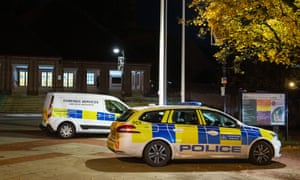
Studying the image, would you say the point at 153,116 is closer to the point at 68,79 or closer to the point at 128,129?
the point at 128,129

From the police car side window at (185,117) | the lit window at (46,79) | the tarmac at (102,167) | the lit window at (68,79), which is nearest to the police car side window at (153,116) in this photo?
the police car side window at (185,117)

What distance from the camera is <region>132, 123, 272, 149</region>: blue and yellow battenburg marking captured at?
36.6 ft

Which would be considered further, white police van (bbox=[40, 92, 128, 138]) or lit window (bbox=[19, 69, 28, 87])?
lit window (bbox=[19, 69, 28, 87])

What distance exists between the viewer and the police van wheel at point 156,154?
11.1 metres

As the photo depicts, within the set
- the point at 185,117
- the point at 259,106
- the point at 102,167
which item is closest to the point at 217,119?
the point at 185,117

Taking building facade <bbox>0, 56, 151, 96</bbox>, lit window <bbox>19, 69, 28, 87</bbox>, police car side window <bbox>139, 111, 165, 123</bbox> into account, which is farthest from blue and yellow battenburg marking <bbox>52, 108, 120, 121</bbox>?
lit window <bbox>19, 69, 28, 87</bbox>

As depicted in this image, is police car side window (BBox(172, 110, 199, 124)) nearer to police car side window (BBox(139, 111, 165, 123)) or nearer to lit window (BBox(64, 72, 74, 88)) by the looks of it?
police car side window (BBox(139, 111, 165, 123))

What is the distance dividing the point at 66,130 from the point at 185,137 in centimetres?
746

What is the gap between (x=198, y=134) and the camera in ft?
37.4

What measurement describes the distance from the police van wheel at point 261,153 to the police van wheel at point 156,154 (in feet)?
8.01

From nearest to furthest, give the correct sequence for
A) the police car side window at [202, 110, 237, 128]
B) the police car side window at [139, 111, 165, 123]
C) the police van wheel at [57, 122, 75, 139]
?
1. the police car side window at [139, 111, 165, 123]
2. the police car side window at [202, 110, 237, 128]
3. the police van wheel at [57, 122, 75, 139]

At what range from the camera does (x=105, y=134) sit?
18797 millimetres

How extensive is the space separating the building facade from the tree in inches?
1029

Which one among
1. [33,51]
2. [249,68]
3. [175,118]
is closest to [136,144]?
[175,118]
